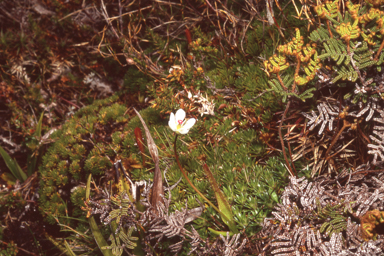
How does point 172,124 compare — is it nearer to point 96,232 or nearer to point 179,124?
point 179,124

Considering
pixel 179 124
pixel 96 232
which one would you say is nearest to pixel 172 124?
pixel 179 124

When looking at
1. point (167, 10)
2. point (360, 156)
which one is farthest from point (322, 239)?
point (167, 10)

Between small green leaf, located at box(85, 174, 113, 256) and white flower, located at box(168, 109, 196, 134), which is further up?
white flower, located at box(168, 109, 196, 134)

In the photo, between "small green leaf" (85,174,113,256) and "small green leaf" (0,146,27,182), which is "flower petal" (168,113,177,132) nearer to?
"small green leaf" (85,174,113,256)

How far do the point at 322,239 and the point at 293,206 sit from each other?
0.24 m

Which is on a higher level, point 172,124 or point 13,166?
point 172,124

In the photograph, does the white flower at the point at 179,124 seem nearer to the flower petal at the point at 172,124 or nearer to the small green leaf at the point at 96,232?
the flower petal at the point at 172,124

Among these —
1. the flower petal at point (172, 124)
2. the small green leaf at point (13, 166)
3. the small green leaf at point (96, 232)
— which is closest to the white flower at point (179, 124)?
the flower petal at point (172, 124)

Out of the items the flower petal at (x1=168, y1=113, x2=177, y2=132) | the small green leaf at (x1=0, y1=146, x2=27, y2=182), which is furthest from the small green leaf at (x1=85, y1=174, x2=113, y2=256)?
the small green leaf at (x1=0, y1=146, x2=27, y2=182)

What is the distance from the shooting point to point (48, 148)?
10.7 ft

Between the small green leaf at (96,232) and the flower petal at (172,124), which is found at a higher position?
the flower petal at (172,124)

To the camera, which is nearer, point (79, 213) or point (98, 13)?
point (79, 213)

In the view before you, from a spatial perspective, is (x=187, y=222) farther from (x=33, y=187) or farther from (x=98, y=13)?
(x=98, y=13)

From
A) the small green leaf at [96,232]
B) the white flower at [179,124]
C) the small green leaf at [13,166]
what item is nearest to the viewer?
the white flower at [179,124]
